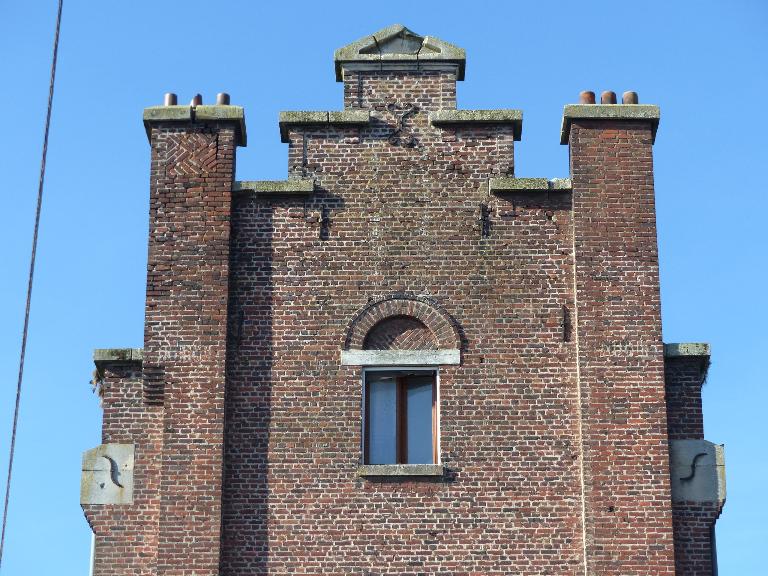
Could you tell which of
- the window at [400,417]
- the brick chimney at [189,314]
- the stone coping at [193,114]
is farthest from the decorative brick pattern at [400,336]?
the stone coping at [193,114]

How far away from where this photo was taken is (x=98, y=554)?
19.6 metres

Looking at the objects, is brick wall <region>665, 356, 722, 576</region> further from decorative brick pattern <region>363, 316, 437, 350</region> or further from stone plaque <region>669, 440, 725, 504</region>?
decorative brick pattern <region>363, 316, 437, 350</region>

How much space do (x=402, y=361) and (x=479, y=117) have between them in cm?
374

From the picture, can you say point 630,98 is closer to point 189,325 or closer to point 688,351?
point 688,351

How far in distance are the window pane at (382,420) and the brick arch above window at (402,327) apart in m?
0.52

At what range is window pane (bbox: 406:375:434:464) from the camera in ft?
65.9

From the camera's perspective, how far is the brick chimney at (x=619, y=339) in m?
19.2

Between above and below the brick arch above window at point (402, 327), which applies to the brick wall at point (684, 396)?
below

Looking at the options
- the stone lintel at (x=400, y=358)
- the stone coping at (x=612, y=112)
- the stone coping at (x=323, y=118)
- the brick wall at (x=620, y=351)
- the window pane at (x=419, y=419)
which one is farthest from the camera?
the stone coping at (x=323, y=118)

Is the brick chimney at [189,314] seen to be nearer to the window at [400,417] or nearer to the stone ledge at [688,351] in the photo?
the window at [400,417]

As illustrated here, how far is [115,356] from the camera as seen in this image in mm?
20594

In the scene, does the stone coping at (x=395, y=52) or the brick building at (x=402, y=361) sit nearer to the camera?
the brick building at (x=402, y=361)

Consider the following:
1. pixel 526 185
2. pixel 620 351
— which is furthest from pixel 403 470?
pixel 526 185

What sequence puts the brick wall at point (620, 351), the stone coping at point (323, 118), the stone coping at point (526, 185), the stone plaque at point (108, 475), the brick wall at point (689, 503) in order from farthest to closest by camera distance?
1. the stone coping at point (323, 118)
2. the stone coping at point (526, 185)
3. the stone plaque at point (108, 475)
4. the brick wall at point (689, 503)
5. the brick wall at point (620, 351)
